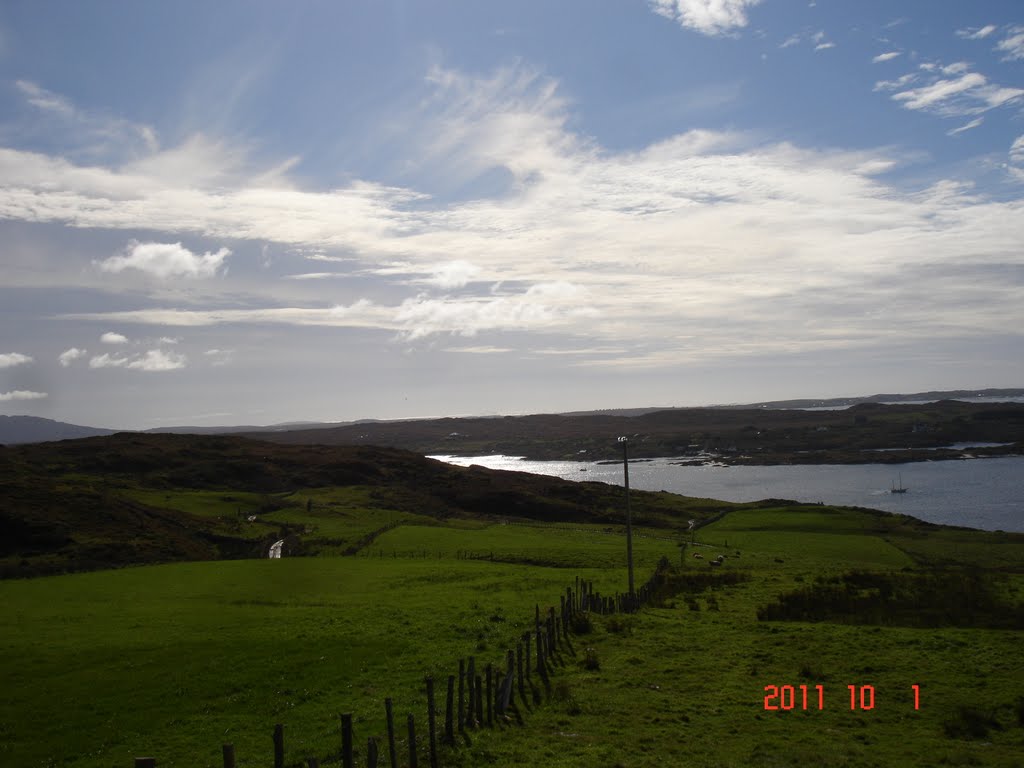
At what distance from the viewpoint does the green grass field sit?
19062mm

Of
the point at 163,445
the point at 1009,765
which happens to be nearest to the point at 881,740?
the point at 1009,765

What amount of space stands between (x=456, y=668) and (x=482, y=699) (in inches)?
187

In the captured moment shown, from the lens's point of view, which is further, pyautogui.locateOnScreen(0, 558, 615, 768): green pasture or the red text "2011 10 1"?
pyautogui.locateOnScreen(0, 558, 615, 768): green pasture

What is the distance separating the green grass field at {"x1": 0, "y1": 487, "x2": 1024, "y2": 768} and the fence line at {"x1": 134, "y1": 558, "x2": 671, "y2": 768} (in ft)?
2.38

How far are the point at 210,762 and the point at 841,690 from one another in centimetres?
1964

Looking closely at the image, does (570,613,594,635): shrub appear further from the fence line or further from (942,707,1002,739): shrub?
(942,707,1002,739): shrub

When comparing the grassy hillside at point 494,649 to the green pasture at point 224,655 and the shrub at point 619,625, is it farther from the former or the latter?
the shrub at point 619,625

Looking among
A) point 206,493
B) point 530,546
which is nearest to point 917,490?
point 530,546

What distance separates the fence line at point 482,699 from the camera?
1424 cm

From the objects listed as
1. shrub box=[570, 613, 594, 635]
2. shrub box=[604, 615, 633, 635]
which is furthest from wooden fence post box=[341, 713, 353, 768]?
shrub box=[604, 615, 633, 635]

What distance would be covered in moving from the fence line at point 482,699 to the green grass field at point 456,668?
73 cm

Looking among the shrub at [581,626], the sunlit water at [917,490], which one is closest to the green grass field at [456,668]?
the shrub at [581,626]

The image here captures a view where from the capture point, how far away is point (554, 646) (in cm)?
2831

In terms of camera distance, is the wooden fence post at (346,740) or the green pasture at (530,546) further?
the green pasture at (530,546)
